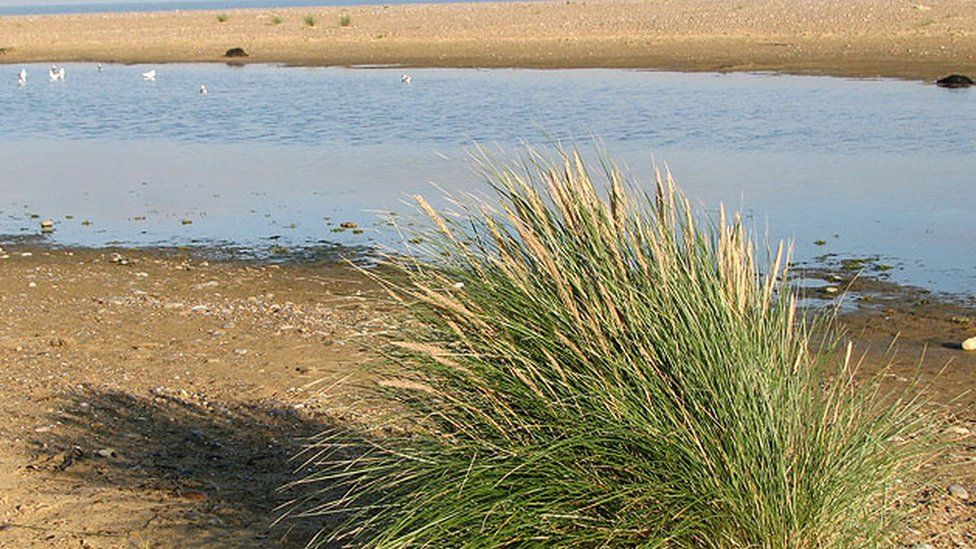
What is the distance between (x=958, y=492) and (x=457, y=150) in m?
13.6

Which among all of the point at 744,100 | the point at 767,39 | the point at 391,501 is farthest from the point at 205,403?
the point at 767,39

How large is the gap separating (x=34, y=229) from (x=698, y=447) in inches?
439

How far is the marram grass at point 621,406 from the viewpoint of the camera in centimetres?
404

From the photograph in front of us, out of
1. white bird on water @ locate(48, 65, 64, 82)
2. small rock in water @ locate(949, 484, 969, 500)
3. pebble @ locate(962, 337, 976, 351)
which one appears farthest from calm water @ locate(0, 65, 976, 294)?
small rock in water @ locate(949, 484, 969, 500)

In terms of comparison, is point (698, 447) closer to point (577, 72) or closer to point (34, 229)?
point (34, 229)

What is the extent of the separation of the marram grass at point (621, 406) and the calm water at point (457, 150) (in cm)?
610

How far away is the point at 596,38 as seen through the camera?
36.8 m

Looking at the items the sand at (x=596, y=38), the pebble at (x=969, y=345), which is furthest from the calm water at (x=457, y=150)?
the sand at (x=596, y=38)

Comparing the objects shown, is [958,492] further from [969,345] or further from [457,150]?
[457,150]

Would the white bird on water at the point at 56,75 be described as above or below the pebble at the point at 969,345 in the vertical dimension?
below

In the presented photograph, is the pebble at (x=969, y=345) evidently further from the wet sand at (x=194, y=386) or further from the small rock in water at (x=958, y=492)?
the small rock in water at (x=958, y=492)

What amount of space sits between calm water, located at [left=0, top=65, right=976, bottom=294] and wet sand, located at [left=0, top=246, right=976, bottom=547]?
147 cm

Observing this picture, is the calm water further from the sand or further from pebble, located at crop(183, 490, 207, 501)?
pebble, located at crop(183, 490, 207, 501)

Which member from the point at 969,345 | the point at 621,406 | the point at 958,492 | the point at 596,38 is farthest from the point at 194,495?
the point at 596,38
